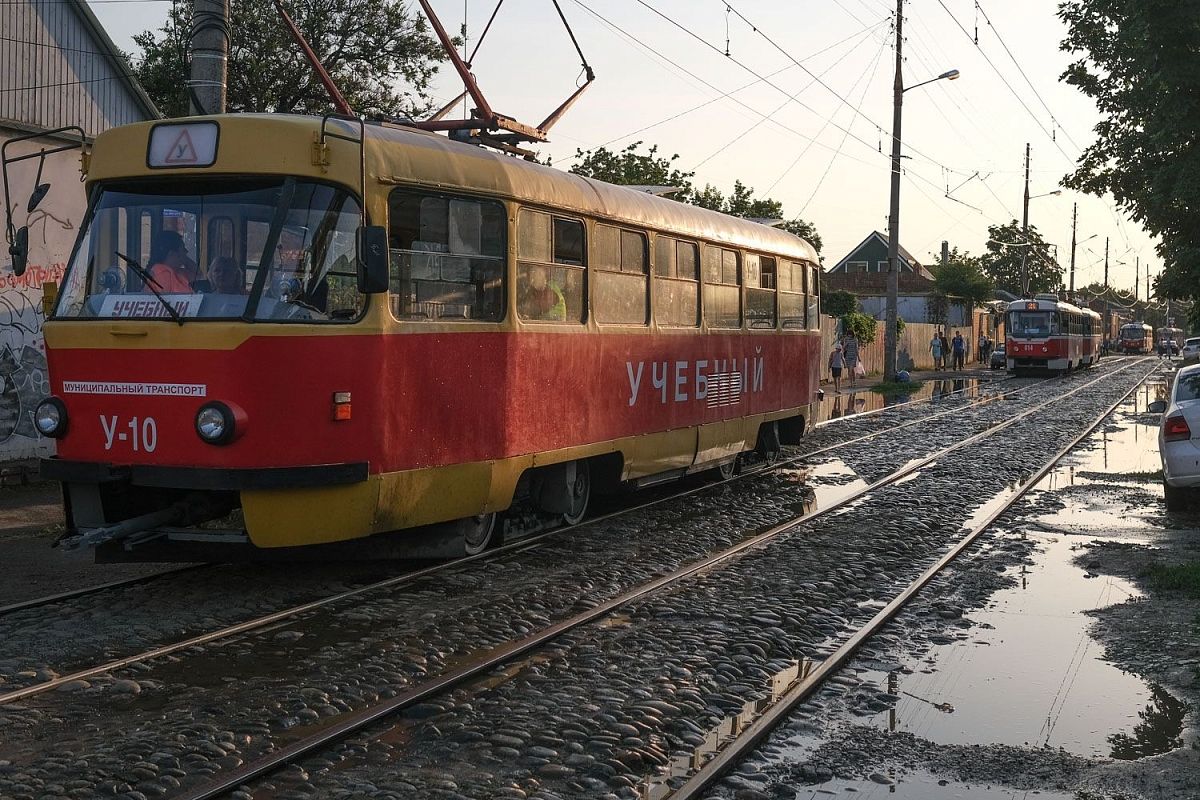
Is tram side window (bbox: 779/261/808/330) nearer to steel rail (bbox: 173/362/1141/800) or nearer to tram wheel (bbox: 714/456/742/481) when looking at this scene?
tram wheel (bbox: 714/456/742/481)

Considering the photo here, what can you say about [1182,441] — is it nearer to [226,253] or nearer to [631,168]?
[226,253]

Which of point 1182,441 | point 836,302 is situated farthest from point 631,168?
point 1182,441

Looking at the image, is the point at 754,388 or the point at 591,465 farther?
the point at 754,388

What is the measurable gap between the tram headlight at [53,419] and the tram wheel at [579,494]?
14.7ft

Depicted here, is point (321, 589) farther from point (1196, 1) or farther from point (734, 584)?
point (1196, 1)

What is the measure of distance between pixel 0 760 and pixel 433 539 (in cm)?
466

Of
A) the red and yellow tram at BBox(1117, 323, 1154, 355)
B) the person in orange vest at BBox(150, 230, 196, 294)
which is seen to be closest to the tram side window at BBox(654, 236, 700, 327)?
the person in orange vest at BBox(150, 230, 196, 294)

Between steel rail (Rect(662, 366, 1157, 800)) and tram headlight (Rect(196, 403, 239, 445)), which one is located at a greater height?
tram headlight (Rect(196, 403, 239, 445))

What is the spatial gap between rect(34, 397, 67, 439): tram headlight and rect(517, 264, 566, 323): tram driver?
3.27 meters

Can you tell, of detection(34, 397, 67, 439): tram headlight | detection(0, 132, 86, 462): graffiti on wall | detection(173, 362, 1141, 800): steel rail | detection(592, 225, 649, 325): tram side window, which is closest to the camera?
detection(173, 362, 1141, 800): steel rail

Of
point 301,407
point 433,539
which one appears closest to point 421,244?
point 301,407

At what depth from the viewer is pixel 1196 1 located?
1564cm

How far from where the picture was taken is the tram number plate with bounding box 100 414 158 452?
807 cm

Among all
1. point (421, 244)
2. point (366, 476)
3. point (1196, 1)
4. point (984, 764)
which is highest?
point (1196, 1)
